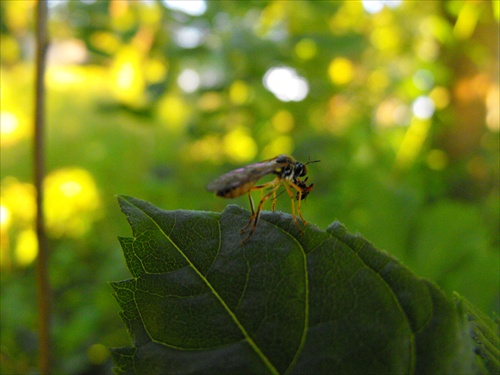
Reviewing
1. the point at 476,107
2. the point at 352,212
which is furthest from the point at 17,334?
the point at 476,107

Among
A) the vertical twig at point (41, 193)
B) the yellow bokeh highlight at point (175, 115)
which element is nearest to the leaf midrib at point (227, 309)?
the vertical twig at point (41, 193)

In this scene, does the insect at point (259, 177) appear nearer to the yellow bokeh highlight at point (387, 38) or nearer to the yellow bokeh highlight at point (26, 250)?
the yellow bokeh highlight at point (26, 250)

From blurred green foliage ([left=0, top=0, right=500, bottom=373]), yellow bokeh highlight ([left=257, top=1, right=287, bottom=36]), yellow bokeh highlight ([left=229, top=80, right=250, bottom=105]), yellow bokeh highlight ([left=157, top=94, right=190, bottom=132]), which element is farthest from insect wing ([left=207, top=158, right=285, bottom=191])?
yellow bokeh highlight ([left=157, top=94, right=190, bottom=132])

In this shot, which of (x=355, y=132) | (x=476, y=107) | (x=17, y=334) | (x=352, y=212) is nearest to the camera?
(x=352, y=212)

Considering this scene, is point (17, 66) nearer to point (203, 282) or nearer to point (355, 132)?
point (355, 132)

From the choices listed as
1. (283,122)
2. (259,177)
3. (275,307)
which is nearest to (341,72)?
(283,122)

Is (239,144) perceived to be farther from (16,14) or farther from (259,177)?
(259,177)
